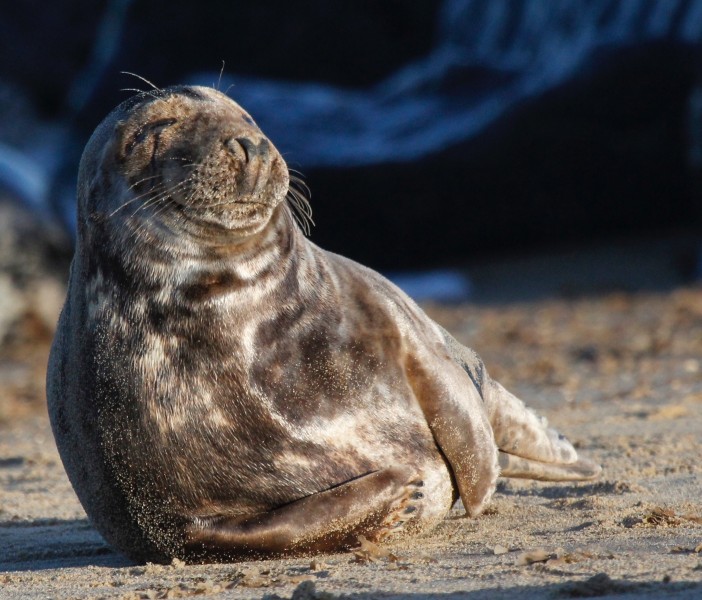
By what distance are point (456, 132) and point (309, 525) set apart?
10334 millimetres

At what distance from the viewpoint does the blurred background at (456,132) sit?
13258 mm

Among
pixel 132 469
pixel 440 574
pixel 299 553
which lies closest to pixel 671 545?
pixel 440 574

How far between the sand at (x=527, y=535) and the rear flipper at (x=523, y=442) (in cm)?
8

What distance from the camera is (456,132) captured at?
45.0 ft

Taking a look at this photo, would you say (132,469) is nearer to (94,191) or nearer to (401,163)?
(94,191)

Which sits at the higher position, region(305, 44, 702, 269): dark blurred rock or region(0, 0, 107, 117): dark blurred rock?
region(0, 0, 107, 117): dark blurred rock

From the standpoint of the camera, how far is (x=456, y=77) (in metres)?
13.8

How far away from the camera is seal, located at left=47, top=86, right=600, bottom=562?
376 cm

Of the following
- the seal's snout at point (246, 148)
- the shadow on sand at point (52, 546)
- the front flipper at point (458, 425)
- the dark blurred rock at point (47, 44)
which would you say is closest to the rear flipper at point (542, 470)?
the front flipper at point (458, 425)

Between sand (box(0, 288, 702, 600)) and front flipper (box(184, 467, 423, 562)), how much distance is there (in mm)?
51

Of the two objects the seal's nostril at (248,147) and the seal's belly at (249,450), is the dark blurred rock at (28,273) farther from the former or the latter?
the seal's nostril at (248,147)

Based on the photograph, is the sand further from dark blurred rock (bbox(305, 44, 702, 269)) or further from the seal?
dark blurred rock (bbox(305, 44, 702, 269))

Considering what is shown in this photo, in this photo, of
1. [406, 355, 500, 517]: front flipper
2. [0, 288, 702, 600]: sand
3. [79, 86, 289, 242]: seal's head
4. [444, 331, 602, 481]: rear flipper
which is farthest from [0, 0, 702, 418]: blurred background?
[79, 86, 289, 242]: seal's head

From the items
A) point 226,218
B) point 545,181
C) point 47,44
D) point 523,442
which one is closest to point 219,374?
point 226,218
